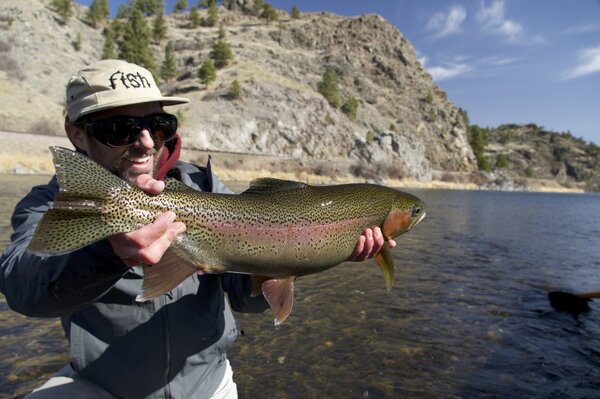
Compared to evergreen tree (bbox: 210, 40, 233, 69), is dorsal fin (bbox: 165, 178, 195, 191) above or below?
below

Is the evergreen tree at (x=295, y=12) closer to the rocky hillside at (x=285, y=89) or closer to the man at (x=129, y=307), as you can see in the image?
the rocky hillside at (x=285, y=89)

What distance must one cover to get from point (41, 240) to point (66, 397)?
142 cm

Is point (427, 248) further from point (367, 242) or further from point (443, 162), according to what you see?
point (443, 162)

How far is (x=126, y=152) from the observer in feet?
9.57

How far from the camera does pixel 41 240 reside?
1916 mm

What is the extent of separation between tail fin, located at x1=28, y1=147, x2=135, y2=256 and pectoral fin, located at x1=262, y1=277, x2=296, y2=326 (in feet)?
3.76

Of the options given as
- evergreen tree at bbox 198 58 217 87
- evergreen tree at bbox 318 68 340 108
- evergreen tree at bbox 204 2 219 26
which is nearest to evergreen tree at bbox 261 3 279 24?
evergreen tree at bbox 204 2 219 26

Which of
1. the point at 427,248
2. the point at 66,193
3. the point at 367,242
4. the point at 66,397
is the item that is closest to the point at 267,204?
the point at 367,242

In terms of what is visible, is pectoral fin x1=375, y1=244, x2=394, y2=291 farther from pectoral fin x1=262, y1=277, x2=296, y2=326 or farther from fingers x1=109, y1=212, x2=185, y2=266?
fingers x1=109, y1=212, x2=185, y2=266

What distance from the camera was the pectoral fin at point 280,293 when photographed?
2.83 m

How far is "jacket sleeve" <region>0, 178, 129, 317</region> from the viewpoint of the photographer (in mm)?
2049

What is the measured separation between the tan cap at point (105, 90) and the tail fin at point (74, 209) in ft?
2.65

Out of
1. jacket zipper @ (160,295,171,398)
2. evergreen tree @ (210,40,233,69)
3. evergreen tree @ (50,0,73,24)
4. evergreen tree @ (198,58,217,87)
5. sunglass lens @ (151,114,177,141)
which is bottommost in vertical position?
jacket zipper @ (160,295,171,398)

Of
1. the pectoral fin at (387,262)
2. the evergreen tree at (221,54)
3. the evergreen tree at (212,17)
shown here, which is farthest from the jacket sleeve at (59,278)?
the evergreen tree at (212,17)
